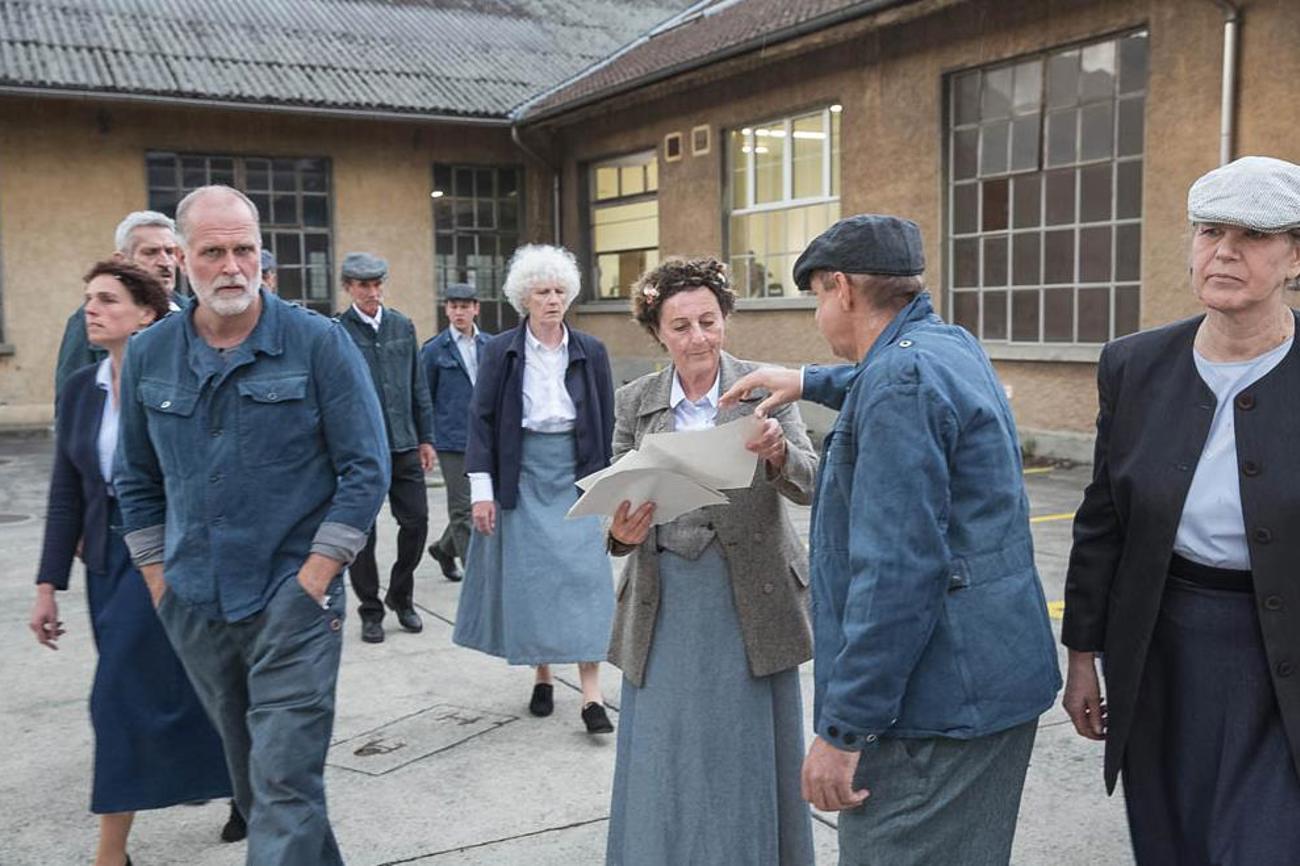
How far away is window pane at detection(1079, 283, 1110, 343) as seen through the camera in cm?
1102

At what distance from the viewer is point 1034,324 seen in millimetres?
11773

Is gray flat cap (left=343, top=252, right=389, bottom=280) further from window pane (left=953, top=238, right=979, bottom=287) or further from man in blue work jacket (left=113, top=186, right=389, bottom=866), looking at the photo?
window pane (left=953, top=238, right=979, bottom=287)

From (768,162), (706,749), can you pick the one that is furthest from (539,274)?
(768,162)

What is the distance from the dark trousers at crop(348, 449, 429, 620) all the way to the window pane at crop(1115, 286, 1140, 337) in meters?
6.84

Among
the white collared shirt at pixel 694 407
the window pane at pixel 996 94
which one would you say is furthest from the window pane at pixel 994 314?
the white collared shirt at pixel 694 407

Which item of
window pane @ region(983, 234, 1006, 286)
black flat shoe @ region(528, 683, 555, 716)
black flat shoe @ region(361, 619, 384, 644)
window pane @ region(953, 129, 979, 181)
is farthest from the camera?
window pane @ region(953, 129, 979, 181)

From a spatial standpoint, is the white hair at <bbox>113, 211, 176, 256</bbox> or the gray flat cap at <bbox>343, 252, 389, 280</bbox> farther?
the gray flat cap at <bbox>343, 252, 389, 280</bbox>

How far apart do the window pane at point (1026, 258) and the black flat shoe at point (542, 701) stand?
27.0ft

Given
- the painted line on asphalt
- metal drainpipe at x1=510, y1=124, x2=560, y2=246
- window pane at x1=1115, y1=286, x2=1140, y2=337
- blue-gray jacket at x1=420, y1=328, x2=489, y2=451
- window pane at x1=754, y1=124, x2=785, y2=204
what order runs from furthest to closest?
metal drainpipe at x1=510, y1=124, x2=560, y2=246, window pane at x1=754, y1=124, x2=785, y2=204, window pane at x1=1115, y1=286, x2=1140, y2=337, the painted line on asphalt, blue-gray jacket at x1=420, y1=328, x2=489, y2=451

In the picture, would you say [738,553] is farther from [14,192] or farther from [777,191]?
[14,192]

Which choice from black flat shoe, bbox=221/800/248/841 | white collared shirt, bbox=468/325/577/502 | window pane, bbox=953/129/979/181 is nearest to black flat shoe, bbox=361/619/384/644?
white collared shirt, bbox=468/325/577/502

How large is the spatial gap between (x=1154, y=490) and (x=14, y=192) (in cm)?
1678

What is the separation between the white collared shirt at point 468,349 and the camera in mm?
7504

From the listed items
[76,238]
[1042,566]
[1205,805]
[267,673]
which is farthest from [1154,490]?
[76,238]
